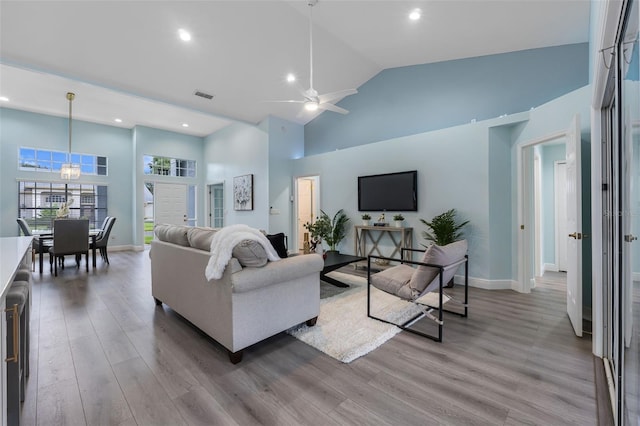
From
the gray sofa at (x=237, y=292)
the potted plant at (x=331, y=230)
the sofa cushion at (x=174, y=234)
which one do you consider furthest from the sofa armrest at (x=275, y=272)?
the potted plant at (x=331, y=230)

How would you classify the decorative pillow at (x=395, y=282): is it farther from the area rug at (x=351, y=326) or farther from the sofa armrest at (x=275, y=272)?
the sofa armrest at (x=275, y=272)

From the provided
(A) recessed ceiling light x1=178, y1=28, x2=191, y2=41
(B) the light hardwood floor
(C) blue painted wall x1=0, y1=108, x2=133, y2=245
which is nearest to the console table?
(B) the light hardwood floor

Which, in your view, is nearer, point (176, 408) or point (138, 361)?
point (176, 408)

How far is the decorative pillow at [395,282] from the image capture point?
2.43m

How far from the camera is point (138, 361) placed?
6.61ft

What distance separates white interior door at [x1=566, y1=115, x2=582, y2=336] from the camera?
2.34 meters

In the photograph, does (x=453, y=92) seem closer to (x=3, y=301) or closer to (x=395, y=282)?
(x=395, y=282)

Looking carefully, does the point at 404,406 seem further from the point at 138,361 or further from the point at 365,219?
the point at 365,219

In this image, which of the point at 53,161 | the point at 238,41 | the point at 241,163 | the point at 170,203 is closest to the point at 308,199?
the point at 241,163

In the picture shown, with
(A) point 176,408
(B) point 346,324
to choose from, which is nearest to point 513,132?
(B) point 346,324

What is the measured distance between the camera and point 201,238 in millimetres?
2363

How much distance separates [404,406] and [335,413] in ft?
1.30

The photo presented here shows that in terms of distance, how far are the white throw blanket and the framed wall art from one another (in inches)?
192

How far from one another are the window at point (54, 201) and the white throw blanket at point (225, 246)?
23.7 feet
